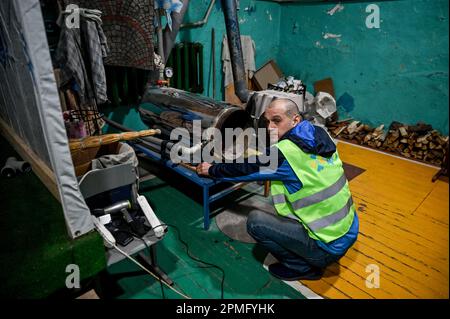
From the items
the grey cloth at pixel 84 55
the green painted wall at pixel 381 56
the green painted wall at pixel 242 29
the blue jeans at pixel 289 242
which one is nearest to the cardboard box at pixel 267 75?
the green painted wall at pixel 242 29

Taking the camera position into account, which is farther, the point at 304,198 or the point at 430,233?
the point at 430,233

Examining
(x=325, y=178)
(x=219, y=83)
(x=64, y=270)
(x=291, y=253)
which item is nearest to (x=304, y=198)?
Answer: (x=325, y=178)

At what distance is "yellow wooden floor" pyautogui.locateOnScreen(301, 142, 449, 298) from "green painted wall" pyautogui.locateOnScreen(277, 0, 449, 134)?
1.15 m

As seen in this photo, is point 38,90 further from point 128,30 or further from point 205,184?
point 128,30

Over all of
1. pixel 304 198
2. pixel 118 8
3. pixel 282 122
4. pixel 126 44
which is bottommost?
pixel 304 198

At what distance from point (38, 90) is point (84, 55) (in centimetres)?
184

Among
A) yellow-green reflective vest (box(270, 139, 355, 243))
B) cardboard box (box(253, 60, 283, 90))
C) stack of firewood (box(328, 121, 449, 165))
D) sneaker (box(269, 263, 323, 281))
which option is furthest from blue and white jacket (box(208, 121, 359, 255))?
cardboard box (box(253, 60, 283, 90))

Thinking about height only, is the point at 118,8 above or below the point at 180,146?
above

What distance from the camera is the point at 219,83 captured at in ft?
17.4

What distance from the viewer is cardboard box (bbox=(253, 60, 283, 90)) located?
5.65m

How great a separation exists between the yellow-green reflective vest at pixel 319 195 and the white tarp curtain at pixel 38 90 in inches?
48.1

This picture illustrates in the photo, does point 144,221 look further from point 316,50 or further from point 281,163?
point 316,50

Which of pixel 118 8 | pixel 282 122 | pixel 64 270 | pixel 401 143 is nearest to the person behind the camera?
pixel 64 270

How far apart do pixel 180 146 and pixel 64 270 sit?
1720 mm
